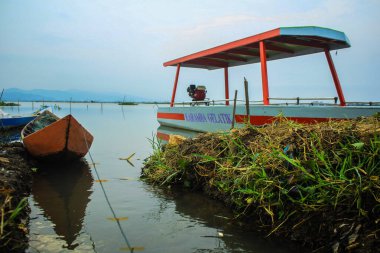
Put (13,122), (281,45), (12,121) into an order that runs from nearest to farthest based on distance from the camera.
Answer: (281,45), (12,121), (13,122)

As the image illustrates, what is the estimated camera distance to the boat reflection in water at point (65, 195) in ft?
14.8

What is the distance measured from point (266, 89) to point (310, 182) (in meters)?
6.35

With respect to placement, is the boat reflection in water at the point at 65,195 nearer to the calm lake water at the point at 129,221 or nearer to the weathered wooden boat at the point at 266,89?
the calm lake water at the point at 129,221

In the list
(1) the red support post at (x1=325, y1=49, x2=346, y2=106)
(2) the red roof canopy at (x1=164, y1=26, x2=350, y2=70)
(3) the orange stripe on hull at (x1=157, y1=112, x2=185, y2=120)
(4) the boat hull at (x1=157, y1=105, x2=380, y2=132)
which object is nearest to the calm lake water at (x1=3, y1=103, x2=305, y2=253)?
(4) the boat hull at (x1=157, y1=105, x2=380, y2=132)

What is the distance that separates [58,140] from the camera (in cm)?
883

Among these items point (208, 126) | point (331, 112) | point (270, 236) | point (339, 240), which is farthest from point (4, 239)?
point (208, 126)

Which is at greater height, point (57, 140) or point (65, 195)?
point (57, 140)

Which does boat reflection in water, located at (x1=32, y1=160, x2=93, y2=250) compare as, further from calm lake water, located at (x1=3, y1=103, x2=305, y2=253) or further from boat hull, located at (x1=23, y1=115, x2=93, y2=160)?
boat hull, located at (x1=23, y1=115, x2=93, y2=160)

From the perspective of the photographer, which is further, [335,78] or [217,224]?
[335,78]

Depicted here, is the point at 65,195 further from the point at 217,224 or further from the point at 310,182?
the point at 310,182

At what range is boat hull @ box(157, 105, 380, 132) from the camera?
25.8 feet

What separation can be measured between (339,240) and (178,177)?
385 centimetres

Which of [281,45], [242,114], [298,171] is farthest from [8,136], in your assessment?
[298,171]

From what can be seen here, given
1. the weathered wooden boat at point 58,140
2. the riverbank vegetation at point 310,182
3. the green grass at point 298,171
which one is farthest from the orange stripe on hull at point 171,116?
the riverbank vegetation at point 310,182
